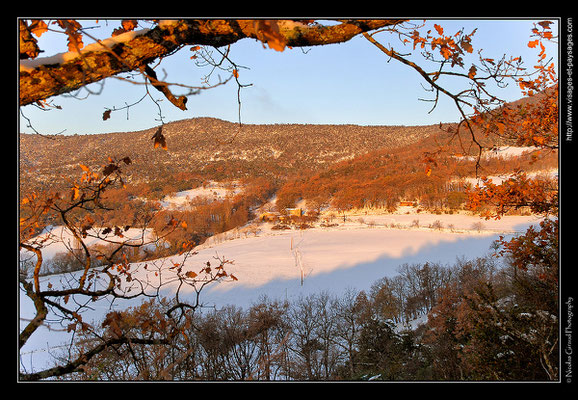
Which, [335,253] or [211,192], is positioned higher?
[211,192]

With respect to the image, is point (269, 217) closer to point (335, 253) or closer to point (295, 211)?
point (295, 211)

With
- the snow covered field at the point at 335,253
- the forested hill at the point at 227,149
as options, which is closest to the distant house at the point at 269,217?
the snow covered field at the point at 335,253

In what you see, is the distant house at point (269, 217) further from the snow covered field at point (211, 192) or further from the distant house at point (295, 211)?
the snow covered field at point (211, 192)

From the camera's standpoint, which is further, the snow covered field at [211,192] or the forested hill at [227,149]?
the snow covered field at [211,192]

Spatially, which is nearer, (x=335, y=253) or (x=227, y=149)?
(x=335, y=253)

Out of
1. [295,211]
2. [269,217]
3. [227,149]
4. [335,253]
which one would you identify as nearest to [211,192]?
[269,217]

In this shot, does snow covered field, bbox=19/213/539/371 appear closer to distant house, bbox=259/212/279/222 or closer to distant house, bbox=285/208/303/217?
distant house, bbox=259/212/279/222
